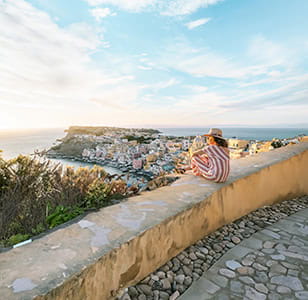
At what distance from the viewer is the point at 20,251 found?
1359 millimetres

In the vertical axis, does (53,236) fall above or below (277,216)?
above

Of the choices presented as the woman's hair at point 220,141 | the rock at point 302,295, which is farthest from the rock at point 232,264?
the woman's hair at point 220,141

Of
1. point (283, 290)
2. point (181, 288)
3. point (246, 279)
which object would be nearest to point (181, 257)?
point (181, 288)

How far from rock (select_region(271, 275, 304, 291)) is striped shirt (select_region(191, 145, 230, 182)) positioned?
1223 mm

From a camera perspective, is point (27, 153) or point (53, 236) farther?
point (27, 153)

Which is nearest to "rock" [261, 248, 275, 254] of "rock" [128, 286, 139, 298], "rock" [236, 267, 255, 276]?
"rock" [236, 267, 255, 276]

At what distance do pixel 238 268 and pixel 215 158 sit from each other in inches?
53.1

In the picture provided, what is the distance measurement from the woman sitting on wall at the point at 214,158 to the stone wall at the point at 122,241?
136 mm

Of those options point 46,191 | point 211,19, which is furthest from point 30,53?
point 211,19

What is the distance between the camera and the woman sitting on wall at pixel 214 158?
2.72 meters

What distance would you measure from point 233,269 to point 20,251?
68.1 inches

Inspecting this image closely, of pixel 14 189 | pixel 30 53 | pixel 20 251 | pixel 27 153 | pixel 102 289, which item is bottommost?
pixel 102 289

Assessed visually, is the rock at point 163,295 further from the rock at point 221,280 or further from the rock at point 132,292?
the rock at point 221,280

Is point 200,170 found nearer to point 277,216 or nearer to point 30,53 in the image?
point 277,216
